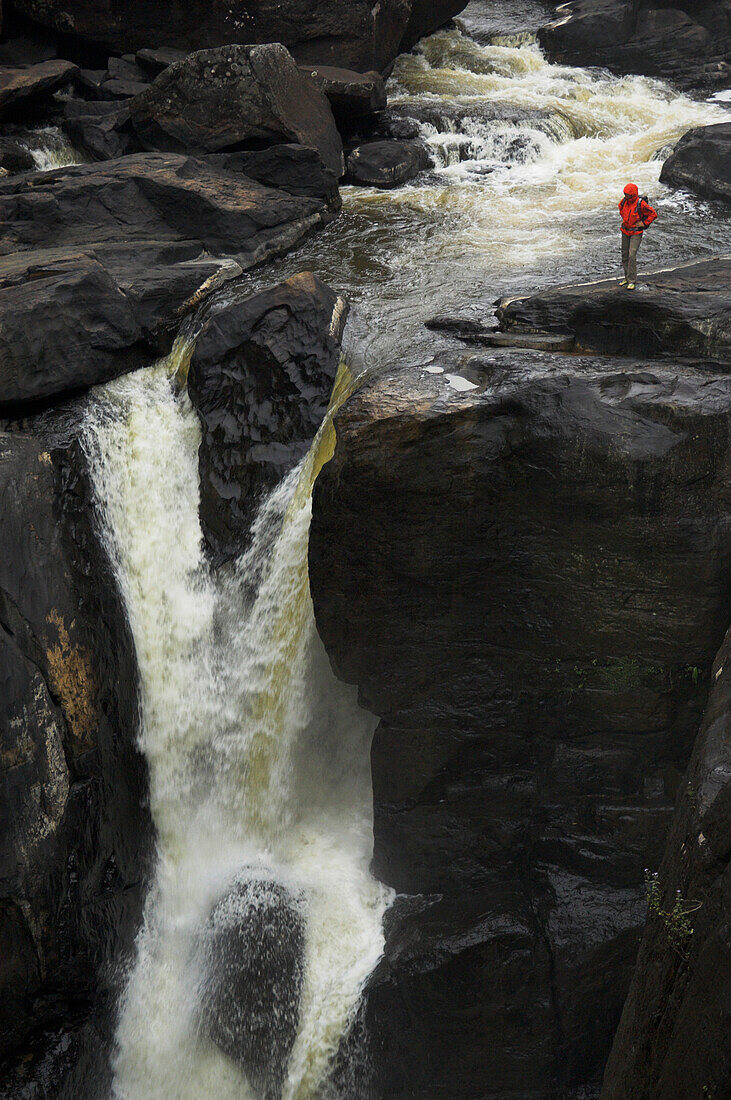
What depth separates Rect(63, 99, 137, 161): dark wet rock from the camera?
1195cm

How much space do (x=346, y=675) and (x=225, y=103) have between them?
8458mm

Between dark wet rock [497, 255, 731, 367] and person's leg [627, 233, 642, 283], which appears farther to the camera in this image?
person's leg [627, 233, 642, 283]

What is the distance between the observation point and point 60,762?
19.1 ft

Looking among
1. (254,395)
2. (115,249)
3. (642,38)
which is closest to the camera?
(254,395)

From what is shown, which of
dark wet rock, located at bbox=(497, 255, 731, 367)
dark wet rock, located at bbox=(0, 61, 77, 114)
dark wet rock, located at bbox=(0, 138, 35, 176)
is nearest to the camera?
dark wet rock, located at bbox=(497, 255, 731, 367)

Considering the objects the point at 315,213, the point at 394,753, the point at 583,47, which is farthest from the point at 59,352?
the point at 583,47

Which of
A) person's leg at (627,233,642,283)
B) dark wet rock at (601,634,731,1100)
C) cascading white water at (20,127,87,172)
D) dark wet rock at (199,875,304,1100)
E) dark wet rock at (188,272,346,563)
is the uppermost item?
cascading white water at (20,127,87,172)

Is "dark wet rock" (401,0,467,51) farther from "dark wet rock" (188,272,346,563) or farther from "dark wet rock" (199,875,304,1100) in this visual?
"dark wet rock" (199,875,304,1100)

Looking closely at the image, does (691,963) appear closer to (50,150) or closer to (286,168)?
(286,168)

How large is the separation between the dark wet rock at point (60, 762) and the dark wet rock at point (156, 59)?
10065 millimetres

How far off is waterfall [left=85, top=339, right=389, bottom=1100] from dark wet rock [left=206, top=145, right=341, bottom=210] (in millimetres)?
5422

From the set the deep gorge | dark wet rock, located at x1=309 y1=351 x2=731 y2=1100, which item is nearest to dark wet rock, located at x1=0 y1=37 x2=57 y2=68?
the deep gorge

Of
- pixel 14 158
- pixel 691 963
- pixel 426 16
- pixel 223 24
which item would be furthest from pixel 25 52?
pixel 691 963

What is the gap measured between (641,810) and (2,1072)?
4497 mm
